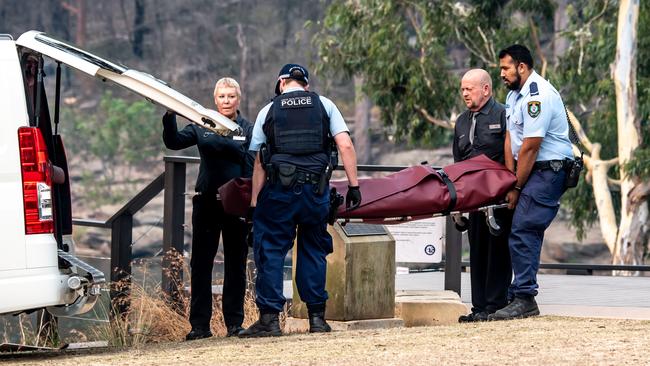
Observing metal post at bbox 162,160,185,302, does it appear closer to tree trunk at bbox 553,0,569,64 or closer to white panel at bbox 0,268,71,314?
Answer: white panel at bbox 0,268,71,314

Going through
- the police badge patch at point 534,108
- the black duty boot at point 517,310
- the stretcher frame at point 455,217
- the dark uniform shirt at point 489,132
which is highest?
the police badge patch at point 534,108

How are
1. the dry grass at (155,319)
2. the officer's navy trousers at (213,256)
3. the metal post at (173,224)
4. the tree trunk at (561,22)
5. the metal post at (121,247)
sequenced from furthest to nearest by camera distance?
1. the tree trunk at (561,22)
2. the metal post at (121,247)
3. the metal post at (173,224)
4. the dry grass at (155,319)
5. the officer's navy trousers at (213,256)

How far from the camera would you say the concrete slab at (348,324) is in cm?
977

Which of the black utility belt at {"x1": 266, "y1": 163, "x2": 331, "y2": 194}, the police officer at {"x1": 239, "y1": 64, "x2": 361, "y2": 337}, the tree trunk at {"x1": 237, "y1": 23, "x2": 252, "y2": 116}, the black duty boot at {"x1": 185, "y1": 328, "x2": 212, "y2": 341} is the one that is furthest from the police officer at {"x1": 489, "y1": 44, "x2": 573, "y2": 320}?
the tree trunk at {"x1": 237, "y1": 23, "x2": 252, "y2": 116}

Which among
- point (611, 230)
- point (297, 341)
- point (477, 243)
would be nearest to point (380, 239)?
point (477, 243)

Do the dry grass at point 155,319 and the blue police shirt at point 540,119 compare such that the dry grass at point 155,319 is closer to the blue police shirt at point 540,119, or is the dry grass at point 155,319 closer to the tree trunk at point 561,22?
the blue police shirt at point 540,119

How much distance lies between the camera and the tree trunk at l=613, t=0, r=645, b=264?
26234 millimetres

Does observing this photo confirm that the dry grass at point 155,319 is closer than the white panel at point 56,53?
No

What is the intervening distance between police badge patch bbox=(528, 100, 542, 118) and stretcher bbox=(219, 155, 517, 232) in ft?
1.38

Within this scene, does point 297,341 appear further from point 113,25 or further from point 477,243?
point 113,25

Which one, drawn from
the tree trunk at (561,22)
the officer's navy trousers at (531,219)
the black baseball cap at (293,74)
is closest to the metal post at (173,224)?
the black baseball cap at (293,74)

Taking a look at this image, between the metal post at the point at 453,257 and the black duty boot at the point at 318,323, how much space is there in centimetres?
235

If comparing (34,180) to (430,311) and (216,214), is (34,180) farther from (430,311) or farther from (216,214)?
(430,311)

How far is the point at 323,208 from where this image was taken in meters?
8.85
